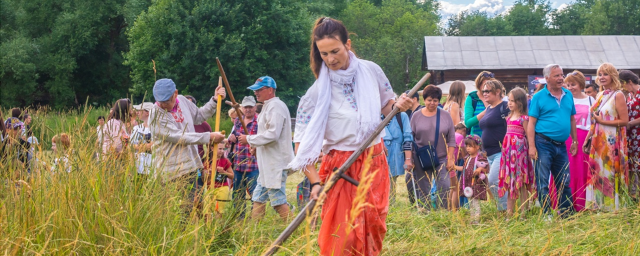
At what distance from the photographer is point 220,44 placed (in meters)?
→ 34.3

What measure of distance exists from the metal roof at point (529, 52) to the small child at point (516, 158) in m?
26.7

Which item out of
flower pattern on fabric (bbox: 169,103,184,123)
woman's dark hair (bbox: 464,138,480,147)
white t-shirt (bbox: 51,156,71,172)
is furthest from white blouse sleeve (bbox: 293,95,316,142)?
woman's dark hair (bbox: 464,138,480,147)

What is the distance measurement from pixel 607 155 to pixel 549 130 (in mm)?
647

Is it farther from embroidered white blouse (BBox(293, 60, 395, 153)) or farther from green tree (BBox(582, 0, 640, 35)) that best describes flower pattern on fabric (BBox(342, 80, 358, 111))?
green tree (BBox(582, 0, 640, 35))

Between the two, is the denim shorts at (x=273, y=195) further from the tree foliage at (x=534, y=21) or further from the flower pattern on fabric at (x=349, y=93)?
the tree foliage at (x=534, y=21)

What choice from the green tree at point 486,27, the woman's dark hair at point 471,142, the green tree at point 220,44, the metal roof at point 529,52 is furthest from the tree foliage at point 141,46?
the green tree at point 486,27

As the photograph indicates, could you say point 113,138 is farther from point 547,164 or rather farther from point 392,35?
point 392,35

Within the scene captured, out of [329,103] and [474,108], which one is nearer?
[329,103]

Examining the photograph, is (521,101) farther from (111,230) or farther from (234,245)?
(111,230)

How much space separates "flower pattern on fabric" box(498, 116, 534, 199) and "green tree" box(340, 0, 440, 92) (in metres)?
50.0

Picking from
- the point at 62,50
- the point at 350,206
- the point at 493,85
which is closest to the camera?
the point at 350,206

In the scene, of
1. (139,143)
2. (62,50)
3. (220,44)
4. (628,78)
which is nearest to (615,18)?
(220,44)

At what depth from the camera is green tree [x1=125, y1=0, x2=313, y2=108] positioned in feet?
111

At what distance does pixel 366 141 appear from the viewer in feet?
11.2
